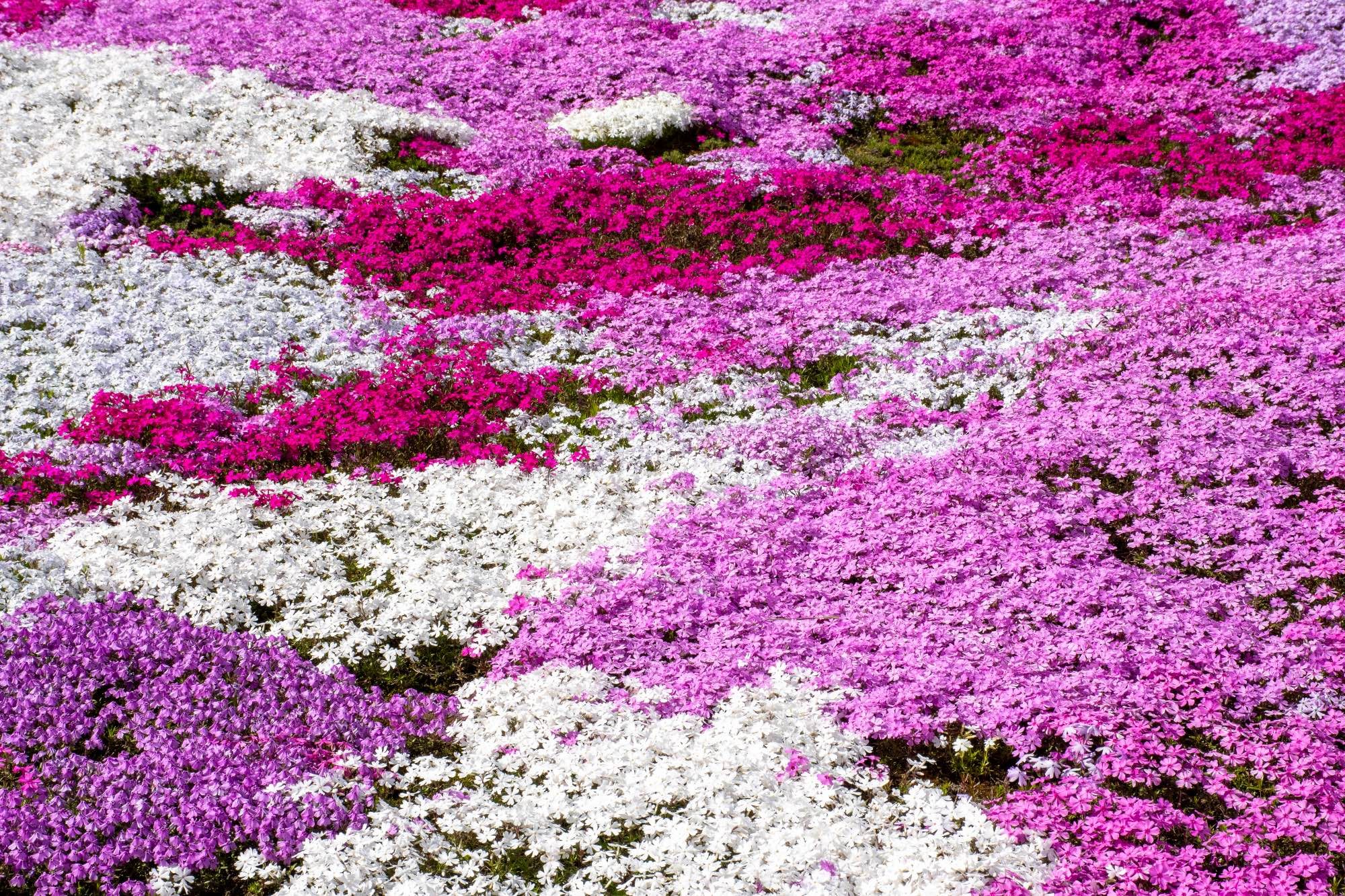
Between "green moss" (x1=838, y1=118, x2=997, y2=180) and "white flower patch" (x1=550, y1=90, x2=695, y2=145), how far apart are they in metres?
4.00

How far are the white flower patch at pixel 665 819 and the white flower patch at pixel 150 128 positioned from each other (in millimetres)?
15830

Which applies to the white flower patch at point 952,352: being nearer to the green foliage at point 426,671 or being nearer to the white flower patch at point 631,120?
the green foliage at point 426,671

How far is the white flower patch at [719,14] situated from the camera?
3172cm

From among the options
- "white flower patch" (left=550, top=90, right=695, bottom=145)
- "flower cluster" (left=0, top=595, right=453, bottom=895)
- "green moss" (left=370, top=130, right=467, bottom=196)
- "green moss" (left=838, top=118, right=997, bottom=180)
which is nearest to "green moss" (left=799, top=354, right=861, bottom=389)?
"flower cluster" (left=0, top=595, right=453, bottom=895)

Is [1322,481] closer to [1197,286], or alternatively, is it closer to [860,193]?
[1197,286]

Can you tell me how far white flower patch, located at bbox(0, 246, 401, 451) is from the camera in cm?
1549

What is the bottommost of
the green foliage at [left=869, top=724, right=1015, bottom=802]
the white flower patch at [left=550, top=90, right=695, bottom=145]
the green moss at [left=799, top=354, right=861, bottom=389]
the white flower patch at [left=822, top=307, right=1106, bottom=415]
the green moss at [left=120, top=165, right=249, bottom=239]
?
the green foliage at [left=869, top=724, right=1015, bottom=802]

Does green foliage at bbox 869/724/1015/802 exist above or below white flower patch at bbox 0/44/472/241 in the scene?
below

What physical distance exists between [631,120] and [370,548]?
15624 millimetres

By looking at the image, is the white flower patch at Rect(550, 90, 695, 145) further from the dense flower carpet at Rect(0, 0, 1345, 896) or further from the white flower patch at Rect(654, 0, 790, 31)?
the white flower patch at Rect(654, 0, 790, 31)

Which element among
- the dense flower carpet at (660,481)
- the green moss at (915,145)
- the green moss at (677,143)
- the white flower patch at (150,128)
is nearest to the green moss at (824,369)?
the dense flower carpet at (660,481)

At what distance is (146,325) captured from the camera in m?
17.0

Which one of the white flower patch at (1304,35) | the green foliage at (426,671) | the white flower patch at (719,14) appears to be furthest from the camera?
the white flower patch at (719,14)

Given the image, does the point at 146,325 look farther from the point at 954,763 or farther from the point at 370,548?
the point at 954,763
